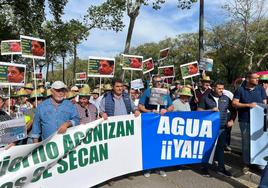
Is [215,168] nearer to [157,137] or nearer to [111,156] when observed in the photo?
[157,137]

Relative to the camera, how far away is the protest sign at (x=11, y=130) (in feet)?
16.2

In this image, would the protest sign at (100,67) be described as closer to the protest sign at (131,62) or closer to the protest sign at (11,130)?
the protest sign at (131,62)

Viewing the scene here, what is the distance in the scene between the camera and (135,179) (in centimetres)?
702

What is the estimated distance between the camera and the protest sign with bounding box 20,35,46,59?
31.3ft

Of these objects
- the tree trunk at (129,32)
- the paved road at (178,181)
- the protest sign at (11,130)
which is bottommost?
the paved road at (178,181)

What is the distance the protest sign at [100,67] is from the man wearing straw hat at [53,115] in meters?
4.46

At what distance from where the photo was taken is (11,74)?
9047mm

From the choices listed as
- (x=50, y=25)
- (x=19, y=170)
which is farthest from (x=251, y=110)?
(x=50, y=25)

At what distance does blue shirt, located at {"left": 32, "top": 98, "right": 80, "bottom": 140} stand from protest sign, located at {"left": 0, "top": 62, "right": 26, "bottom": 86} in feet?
12.1

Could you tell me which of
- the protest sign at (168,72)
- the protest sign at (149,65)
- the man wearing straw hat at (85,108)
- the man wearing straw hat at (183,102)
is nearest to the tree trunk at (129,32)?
the protest sign at (149,65)

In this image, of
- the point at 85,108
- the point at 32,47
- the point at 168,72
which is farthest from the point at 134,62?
the point at 85,108

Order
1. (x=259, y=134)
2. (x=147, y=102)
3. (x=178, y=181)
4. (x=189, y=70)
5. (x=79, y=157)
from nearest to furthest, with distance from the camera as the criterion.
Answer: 1. (x=79, y=157)
2. (x=178, y=181)
3. (x=259, y=134)
4. (x=147, y=102)
5. (x=189, y=70)

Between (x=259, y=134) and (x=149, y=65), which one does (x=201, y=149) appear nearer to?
(x=259, y=134)

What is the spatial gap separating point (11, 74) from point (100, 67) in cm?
225
